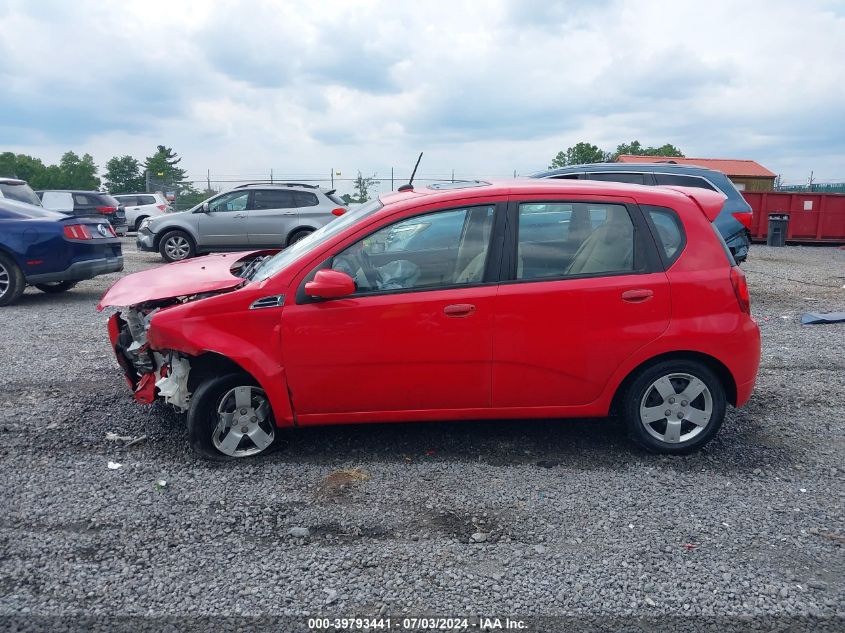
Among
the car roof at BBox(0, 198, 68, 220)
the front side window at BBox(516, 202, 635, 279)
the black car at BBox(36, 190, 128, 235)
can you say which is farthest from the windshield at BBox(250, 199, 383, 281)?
the black car at BBox(36, 190, 128, 235)

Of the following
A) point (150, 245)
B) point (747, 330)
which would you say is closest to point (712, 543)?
point (747, 330)

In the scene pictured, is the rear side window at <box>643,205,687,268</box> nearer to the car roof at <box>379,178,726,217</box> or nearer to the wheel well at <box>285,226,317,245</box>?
the car roof at <box>379,178,726,217</box>

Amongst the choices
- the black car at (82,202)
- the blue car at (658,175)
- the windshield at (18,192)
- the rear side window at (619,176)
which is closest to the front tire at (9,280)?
the windshield at (18,192)

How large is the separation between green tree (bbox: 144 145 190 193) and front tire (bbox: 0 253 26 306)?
2720 cm

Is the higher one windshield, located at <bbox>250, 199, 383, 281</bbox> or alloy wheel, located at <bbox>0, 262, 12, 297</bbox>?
windshield, located at <bbox>250, 199, 383, 281</bbox>

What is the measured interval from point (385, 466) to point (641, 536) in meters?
1.52

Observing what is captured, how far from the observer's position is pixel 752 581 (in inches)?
119

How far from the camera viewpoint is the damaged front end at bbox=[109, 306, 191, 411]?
14.1 feet

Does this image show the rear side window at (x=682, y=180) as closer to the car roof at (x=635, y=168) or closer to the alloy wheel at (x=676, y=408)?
the car roof at (x=635, y=168)

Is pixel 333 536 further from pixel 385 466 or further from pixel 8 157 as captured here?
pixel 8 157

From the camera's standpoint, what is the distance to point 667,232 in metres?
4.23

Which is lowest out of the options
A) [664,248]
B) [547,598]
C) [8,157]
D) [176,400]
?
[547,598]

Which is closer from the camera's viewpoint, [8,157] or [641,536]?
[641,536]

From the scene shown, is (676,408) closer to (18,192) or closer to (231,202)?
(18,192)
